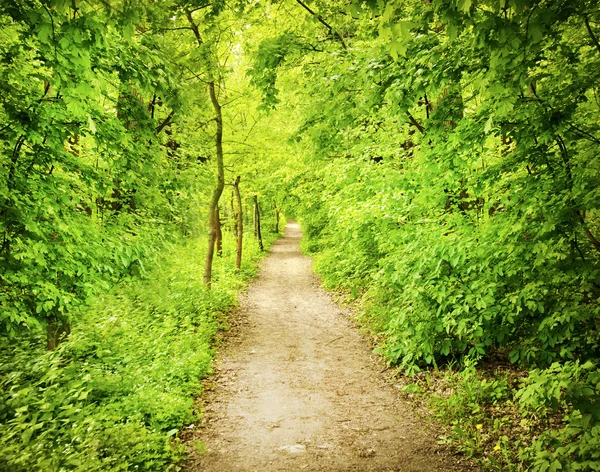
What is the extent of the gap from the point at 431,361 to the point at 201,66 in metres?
8.63

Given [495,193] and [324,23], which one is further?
[324,23]

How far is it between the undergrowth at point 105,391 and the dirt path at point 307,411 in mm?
581

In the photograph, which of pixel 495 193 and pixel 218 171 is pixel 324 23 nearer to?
pixel 495 193

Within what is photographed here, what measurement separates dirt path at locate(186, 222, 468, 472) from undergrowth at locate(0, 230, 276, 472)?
58cm

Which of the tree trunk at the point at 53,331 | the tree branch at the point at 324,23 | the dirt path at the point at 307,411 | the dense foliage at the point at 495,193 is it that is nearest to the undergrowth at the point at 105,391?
the tree trunk at the point at 53,331

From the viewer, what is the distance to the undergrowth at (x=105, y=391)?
12.9 ft

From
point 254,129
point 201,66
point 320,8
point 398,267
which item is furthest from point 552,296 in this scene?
point 254,129

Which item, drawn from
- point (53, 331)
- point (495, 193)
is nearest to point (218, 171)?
point (53, 331)

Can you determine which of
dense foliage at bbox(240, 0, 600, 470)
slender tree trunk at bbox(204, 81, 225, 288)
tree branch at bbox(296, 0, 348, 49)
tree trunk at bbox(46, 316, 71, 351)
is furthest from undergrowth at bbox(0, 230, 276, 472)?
tree branch at bbox(296, 0, 348, 49)

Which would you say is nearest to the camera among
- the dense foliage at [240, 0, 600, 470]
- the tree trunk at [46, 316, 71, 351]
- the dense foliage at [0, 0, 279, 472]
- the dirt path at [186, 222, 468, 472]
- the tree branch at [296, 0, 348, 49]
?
the dense foliage at [240, 0, 600, 470]

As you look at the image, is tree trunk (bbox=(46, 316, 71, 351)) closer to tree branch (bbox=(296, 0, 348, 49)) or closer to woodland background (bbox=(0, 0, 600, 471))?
woodland background (bbox=(0, 0, 600, 471))

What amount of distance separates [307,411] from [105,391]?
10.2 feet

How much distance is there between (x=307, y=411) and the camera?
6.08 meters

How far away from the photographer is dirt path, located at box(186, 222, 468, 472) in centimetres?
482
